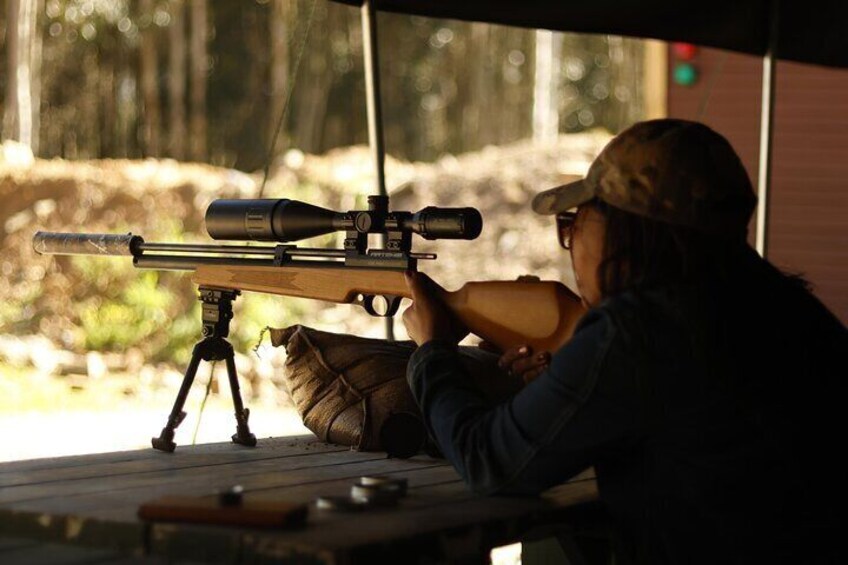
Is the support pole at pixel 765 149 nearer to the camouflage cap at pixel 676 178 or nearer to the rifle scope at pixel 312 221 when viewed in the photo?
the rifle scope at pixel 312 221

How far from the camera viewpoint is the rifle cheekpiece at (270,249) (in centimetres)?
326

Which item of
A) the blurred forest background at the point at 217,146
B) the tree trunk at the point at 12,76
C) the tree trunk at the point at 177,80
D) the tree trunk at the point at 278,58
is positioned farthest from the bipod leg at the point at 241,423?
the tree trunk at the point at 278,58

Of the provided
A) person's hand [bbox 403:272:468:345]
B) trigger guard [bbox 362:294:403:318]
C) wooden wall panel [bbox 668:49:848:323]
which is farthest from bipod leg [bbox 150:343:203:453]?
wooden wall panel [bbox 668:49:848:323]

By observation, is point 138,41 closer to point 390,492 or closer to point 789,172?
point 789,172

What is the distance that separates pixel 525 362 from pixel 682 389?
0.57 m

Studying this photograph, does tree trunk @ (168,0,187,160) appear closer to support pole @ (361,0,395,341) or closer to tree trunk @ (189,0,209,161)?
tree trunk @ (189,0,209,161)

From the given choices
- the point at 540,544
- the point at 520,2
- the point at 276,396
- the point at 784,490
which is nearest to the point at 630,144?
the point at 784,490

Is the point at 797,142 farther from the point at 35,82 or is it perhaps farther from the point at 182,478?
the point at 35,82

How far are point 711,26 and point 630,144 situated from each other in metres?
3.06

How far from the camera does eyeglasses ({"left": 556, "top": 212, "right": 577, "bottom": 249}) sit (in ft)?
9.35

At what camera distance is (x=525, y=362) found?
3000 mm

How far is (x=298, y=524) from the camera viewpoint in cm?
230

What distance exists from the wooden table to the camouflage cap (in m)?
0.61

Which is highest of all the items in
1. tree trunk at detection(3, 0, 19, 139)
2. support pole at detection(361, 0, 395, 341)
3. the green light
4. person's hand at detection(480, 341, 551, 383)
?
tree trunk at detection(3, 0, 19, 139)
